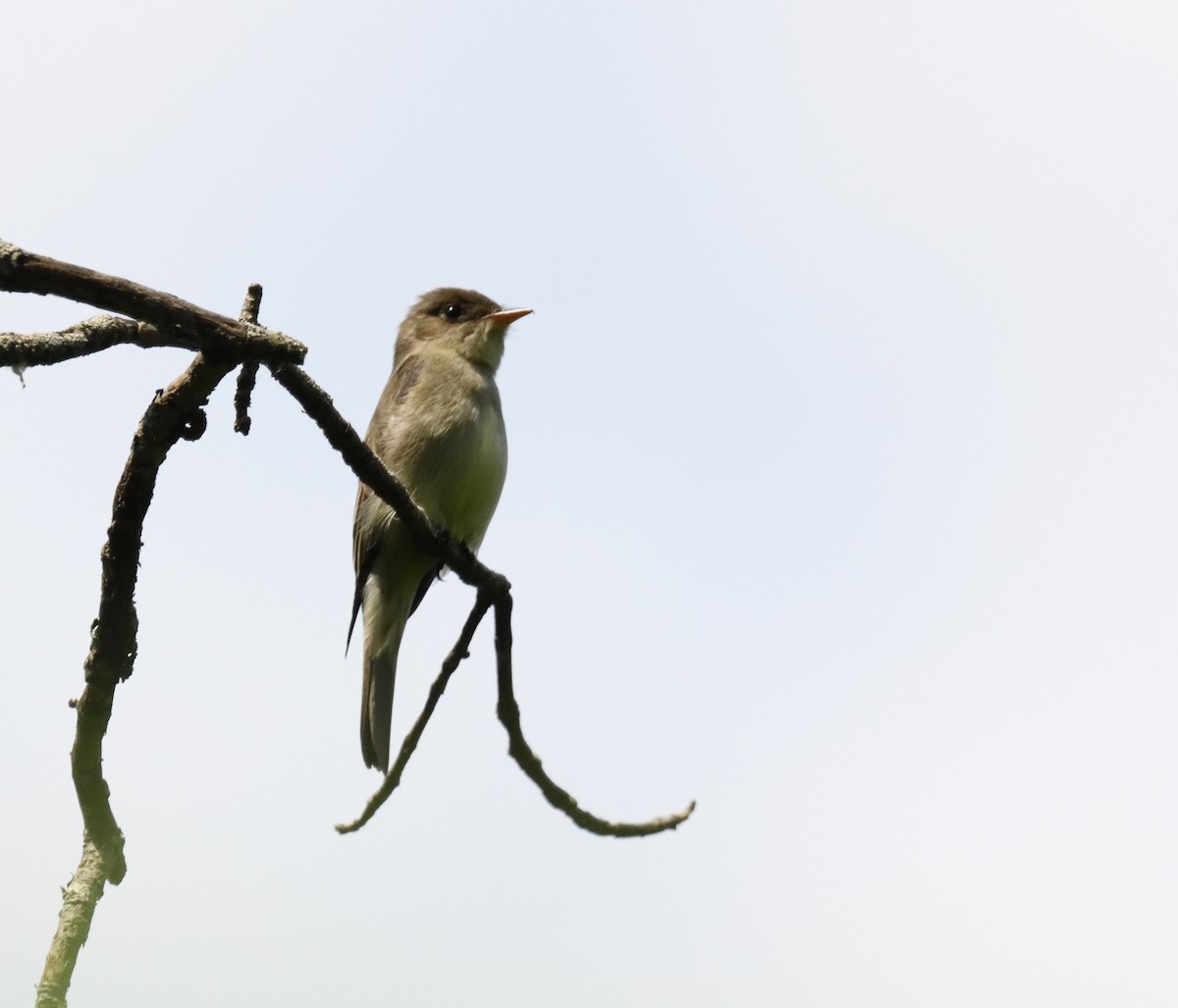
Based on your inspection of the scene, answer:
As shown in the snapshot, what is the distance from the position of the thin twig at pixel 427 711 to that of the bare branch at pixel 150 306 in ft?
3.68

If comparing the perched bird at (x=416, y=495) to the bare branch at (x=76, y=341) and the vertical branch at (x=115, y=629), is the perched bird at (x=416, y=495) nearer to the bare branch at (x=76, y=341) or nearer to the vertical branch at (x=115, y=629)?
the vertical branch at (x=115, y=629)

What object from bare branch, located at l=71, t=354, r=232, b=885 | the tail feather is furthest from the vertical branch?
the tail feather

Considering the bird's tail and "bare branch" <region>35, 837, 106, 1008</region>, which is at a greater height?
the bird's tail

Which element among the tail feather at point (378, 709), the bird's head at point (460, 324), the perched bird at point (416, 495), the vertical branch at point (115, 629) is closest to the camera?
the vertical branch at point (115, 629)

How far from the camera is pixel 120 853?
3.07 meters

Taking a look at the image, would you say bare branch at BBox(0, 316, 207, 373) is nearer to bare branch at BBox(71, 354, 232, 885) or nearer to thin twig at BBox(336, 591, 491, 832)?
bare branch at BBox(71, 354, 232, 885)

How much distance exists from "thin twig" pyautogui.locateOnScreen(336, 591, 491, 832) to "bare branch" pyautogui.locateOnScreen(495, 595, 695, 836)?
87 millimetres

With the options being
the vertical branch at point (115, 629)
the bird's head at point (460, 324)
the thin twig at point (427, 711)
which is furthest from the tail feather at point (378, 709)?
the vertical branch at point (115, 629)

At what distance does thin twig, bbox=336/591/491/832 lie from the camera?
3.73 meters

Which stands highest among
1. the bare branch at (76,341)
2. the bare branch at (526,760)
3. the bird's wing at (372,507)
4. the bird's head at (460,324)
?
the bird's head at (460,324)

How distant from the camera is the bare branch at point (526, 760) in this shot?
3.70 meters

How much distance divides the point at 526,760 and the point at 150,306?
67.4 inches

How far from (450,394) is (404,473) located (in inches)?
23.7

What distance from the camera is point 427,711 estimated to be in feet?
12.5
